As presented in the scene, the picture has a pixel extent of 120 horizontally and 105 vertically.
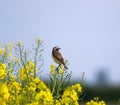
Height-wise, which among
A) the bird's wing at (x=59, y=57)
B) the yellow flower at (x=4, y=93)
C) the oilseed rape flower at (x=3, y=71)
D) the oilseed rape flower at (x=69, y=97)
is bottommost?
the oilseed rape flower at (x=69, y=97)

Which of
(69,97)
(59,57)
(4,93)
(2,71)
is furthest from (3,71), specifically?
(4,93)

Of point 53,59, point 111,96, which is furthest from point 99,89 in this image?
point 53,59

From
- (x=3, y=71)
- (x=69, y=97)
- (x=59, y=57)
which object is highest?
(x=59, y=57)

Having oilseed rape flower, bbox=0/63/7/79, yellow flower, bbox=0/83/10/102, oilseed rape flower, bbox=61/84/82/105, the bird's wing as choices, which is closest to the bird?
the bird's wing

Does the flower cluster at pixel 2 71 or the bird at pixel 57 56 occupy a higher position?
the bird at pixel 57 56

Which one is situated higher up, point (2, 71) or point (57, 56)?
point (57, 56)

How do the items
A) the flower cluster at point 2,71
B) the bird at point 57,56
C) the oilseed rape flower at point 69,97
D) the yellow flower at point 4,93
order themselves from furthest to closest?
1. the bird at point 57,56
2. the flower cluster at point 2,71
3. the oilseed rape flower at point 69,97
4. the yellow flower at point 4,93

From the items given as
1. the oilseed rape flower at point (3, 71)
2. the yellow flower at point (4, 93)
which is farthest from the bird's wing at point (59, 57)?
the yellow flower at point (4, 93)

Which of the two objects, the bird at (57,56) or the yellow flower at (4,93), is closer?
the yellow flower at (4,93)

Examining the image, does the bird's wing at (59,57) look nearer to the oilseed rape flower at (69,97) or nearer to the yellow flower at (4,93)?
the oilseed rape flower at (69,97)

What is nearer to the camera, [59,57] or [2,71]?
[2,71]

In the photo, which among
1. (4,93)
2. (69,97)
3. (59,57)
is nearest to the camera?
(4,93)

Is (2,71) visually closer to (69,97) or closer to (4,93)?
(69,97)

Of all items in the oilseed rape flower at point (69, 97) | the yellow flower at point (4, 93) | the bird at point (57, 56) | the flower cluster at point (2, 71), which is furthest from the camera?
the bird at point (57, 56)
